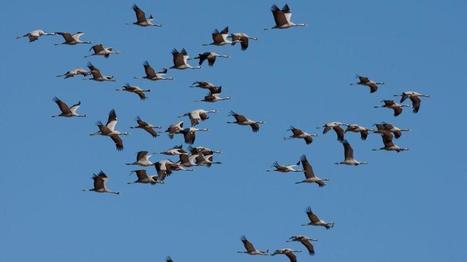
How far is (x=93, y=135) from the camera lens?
76.7 meters

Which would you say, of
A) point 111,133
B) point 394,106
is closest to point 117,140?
point 111,133

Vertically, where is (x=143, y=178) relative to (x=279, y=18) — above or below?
below

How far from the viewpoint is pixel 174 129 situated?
261 ft

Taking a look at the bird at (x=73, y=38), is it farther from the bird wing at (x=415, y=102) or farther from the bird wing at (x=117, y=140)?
the bird wing at (x=415, y=102)

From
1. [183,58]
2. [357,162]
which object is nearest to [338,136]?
[357,162]

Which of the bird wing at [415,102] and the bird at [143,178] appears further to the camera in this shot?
the bird wing at [415,102]

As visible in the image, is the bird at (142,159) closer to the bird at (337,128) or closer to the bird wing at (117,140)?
the bird wing at (117,140)

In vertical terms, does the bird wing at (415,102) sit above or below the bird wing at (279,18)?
below

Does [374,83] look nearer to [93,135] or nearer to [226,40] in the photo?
[226,40]

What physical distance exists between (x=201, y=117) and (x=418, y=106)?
8.62 m

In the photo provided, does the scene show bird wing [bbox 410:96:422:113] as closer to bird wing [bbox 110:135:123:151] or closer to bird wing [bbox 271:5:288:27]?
bird wing [bbox 271:5:288:27]

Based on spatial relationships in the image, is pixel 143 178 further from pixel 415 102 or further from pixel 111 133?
pixel 415 102

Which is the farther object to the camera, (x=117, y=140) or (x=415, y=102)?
(x=415, y=102)

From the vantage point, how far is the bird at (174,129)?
79.1 m
